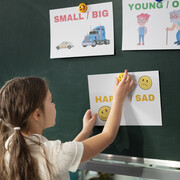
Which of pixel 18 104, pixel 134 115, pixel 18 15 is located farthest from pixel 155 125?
pixel 18 15

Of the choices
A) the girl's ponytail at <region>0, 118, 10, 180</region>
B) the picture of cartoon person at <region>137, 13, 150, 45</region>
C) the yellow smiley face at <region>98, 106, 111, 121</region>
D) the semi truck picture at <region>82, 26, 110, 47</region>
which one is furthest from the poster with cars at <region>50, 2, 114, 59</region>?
the girl's ponytail at <region>0, 118, 10, 180</region>

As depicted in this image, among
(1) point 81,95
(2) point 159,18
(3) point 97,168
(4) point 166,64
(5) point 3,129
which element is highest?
(2) point 159,18

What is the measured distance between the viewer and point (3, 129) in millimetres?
805

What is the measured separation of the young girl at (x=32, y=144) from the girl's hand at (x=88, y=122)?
12 cm

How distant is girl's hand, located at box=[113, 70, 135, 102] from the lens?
0.82m

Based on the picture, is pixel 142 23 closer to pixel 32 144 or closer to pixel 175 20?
pixel 175 20

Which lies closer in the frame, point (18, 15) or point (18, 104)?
point (18, 104)

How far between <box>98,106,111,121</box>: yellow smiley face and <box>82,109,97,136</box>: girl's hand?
0.08 feet

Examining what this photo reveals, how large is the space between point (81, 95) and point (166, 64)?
0.34m

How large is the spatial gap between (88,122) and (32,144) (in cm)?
25

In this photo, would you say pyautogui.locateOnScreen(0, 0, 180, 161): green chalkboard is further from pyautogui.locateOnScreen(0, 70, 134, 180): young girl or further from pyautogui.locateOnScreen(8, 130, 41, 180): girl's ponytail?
pyautogui.locateOnScreen(8, 130, 41, 180): girl's ponytail

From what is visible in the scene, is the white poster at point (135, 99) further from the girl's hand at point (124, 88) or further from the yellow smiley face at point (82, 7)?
the yellow smiley face at point (82, 7)

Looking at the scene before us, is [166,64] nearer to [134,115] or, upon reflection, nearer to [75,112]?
[134,115]

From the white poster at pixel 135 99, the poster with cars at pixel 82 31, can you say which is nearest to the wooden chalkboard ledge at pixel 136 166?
the white poster at pixel 135 99
